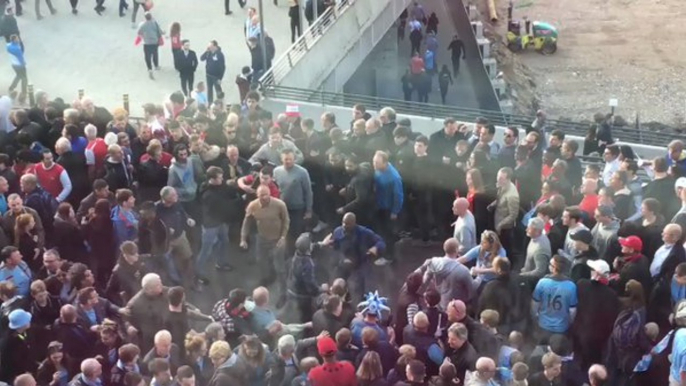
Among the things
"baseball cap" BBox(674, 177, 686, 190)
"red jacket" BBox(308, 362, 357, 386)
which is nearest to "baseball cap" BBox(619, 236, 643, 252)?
"baseball cap" BBox(674, 177, 686, 190)

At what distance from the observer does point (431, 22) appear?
31.8 meters

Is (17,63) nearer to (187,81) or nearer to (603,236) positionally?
(187,81)

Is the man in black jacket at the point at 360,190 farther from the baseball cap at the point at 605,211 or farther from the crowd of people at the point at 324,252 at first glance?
the baseball cap at the point at 605,211

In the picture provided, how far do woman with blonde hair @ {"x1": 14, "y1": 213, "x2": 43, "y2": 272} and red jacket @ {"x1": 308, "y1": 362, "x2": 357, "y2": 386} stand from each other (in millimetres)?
4308

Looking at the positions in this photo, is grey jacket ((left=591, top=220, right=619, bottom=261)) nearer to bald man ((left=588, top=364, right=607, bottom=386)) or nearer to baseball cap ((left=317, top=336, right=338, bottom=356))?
bald man ((left=588, top=364, right=607, bottom=386))

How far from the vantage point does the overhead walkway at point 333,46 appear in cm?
2234

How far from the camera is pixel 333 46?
80.0 ft

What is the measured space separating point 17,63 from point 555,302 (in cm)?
1335

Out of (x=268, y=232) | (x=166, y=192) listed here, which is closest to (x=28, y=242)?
(x=166, y=192)

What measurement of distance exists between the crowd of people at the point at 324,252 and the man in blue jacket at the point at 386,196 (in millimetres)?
29

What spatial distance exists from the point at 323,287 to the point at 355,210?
2.12m

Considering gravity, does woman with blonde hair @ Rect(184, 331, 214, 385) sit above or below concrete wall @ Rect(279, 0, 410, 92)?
above

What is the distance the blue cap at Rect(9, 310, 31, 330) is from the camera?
1082cm

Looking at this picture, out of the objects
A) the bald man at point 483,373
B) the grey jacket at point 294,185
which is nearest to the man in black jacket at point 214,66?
the grey jacket at point 294,185
